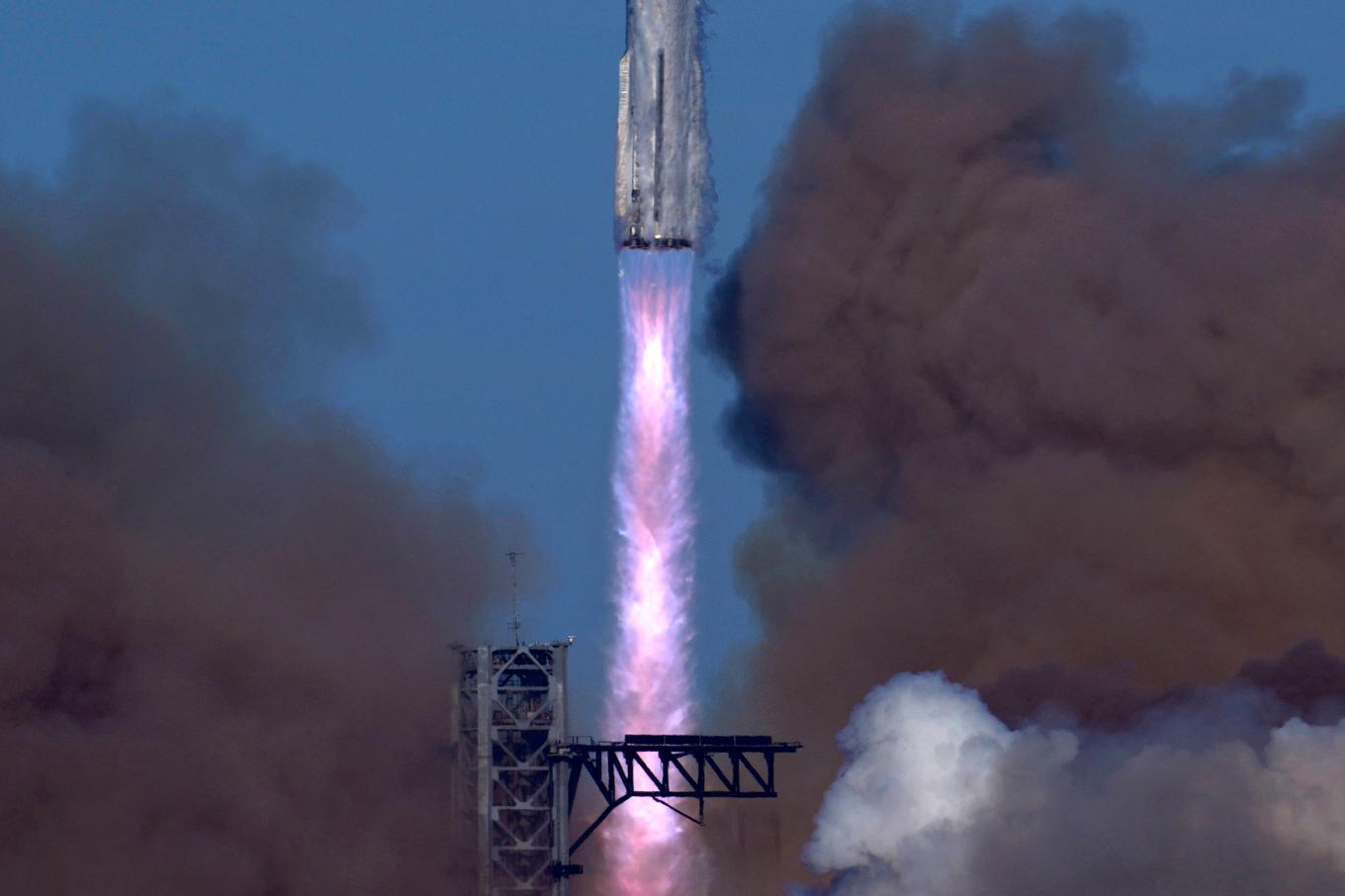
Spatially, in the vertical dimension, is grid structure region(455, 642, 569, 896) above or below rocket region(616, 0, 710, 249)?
below

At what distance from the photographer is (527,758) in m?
78.8

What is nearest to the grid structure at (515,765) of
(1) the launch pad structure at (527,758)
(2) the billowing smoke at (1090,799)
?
(1) the launch pad structure at (527,758)

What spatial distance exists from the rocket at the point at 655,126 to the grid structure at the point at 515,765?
10851 millimetres

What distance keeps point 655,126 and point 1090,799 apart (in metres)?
20.3

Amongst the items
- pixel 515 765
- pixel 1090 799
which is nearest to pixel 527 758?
pixel 515 765

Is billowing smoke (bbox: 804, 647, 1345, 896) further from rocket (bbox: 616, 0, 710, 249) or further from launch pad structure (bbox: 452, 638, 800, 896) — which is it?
rocket (bbox: 616, 0, 710, 249)

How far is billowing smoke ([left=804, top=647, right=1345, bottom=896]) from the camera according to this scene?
223ft

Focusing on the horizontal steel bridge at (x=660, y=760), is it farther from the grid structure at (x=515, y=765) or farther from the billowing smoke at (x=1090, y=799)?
the billowing smoke at (x=1090, y=799)

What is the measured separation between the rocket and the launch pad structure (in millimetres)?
10793

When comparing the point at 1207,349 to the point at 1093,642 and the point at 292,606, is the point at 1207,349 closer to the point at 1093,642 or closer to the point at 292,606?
the point at 1093,642

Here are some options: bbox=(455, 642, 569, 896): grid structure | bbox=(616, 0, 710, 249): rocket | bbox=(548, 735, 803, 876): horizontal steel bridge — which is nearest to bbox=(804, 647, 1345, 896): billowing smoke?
bbox=(548, 735, 803, 876): horizontal steel bridge

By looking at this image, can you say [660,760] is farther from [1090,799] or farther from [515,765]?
[1090,799]

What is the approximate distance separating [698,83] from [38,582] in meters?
20.5

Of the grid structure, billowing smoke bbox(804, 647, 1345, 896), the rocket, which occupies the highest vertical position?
the rocket
